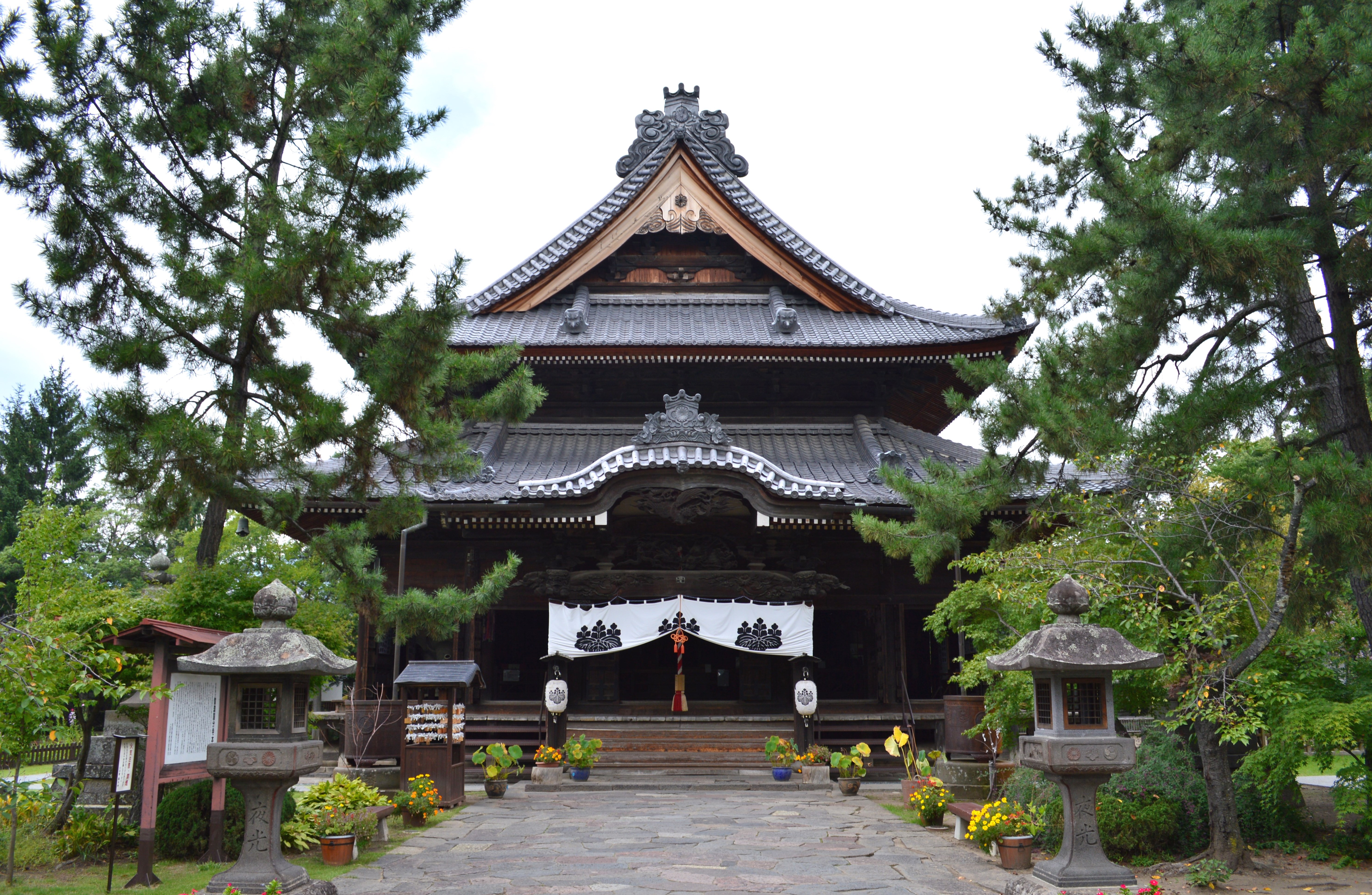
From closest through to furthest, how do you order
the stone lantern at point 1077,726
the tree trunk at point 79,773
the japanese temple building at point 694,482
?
the stone lantern at point 1077,726 → the tree trunk at point 79,773 → the japanese temple building at point 694,482

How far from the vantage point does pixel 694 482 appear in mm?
15023

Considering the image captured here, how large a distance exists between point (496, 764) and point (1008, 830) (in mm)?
7513

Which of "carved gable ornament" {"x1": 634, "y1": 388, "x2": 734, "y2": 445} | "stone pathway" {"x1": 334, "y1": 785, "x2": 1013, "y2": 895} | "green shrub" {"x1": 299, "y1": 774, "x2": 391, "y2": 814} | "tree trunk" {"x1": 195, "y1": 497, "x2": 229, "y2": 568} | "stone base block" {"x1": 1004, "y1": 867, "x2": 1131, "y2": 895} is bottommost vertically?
"stone pathway" {"x1": 334, "y1": 785, "x2": 1013, "y2": 895}

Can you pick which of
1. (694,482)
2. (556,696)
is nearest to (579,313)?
(694,482)

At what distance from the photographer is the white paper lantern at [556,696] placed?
14.8 meters

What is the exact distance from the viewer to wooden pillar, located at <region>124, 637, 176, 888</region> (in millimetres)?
7855

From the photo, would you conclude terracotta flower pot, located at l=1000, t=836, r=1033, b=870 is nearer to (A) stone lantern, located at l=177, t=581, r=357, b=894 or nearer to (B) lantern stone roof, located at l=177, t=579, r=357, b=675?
(A) stone lantern, located at l=177, t=581, r=357, b=894

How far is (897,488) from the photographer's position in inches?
427

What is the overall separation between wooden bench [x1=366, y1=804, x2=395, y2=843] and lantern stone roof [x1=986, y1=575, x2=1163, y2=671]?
6508 mm

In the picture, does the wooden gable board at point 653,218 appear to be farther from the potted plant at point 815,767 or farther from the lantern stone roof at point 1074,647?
the lantern stone roof at point 1074,647

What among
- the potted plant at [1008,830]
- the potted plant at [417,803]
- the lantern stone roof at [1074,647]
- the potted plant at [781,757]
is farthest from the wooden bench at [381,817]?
the lantern stone roof at [1074,647]

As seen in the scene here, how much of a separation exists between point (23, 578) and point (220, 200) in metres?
4.39

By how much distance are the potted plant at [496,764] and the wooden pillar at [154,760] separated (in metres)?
5.74

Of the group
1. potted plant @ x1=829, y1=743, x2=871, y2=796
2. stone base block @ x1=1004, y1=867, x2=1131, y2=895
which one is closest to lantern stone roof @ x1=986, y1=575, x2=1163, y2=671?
stone base block @ x1=1004, y1=867, x2=1131, y2=895
